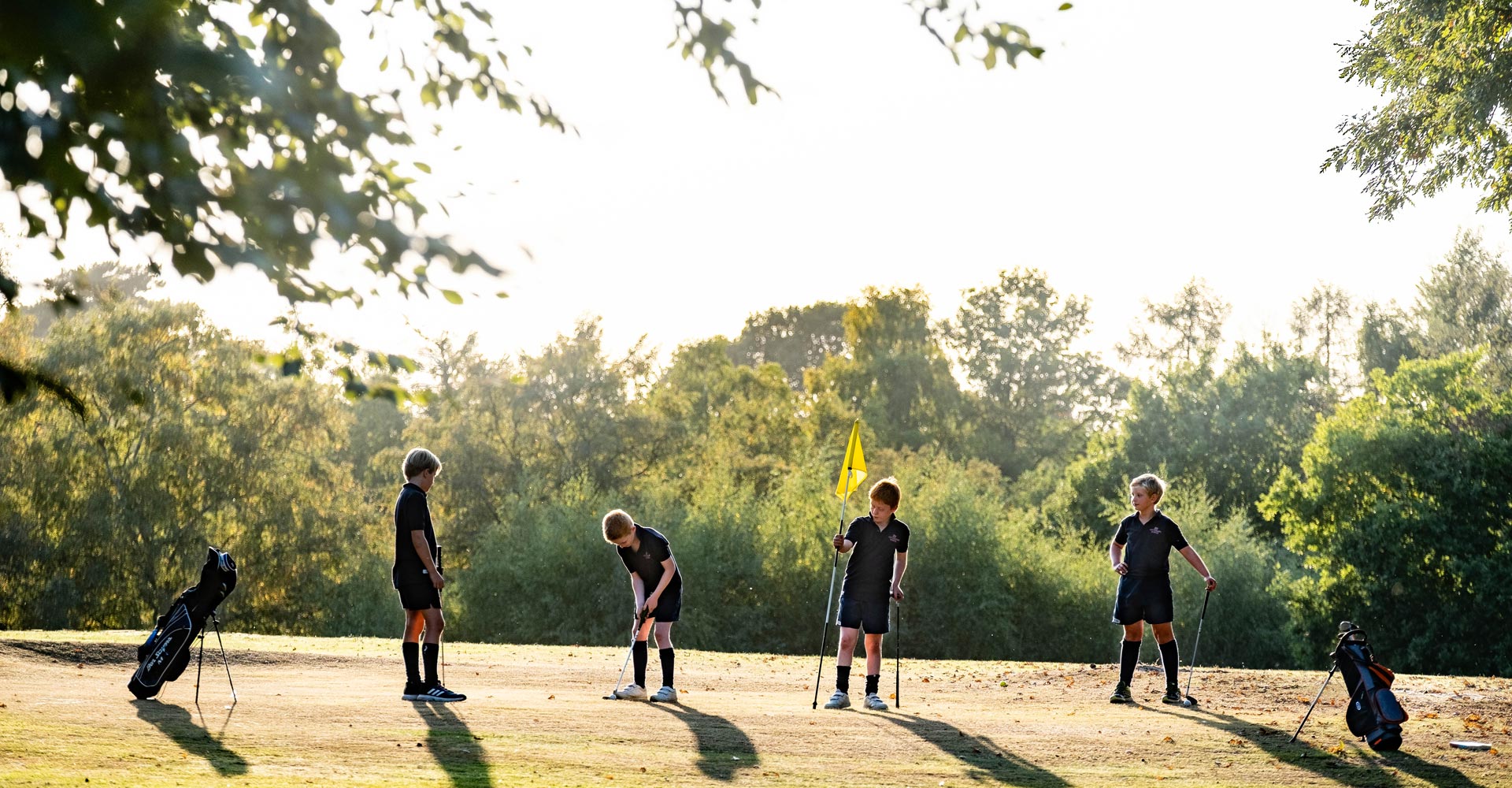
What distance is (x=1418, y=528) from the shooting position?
39781 millimetres

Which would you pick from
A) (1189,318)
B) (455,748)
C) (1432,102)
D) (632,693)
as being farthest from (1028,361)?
(455,748)

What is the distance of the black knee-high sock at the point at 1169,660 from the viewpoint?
13.5 m

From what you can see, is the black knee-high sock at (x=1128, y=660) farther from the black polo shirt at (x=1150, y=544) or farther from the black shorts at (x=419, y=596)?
the black shorts at (x=419, y=596)

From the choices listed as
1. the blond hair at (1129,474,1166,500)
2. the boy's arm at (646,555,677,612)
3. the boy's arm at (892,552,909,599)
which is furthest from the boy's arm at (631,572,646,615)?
the blond hair at (1129,474,1166,500)

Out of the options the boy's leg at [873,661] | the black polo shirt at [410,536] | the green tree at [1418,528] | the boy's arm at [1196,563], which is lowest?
the boy's leg at [873,661]

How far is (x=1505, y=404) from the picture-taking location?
4106 centimetres

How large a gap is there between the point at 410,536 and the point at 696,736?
106 inches

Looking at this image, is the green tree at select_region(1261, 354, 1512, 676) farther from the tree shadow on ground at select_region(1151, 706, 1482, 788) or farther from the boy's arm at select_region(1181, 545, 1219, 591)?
the tree shadow on ground at select_region(1151, 706, 1482, 788)

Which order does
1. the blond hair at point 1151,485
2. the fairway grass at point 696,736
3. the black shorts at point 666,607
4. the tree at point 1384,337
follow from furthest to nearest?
the tree at point 1384,337 < the blond hair at point 1151,485 < the black shorts at point 666,607 < the fairway grass at point 696,736

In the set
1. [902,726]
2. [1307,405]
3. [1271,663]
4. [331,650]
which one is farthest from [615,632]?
[902,726]

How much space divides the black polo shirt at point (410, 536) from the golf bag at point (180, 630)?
5.02ft

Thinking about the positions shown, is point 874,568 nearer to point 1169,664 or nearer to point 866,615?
point 866,615

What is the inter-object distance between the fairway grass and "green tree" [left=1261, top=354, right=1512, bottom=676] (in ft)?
83.1

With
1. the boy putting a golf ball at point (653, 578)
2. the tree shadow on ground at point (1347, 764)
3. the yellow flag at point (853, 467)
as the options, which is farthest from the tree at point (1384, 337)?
the boy putting a golf ball at point (653, 578)
